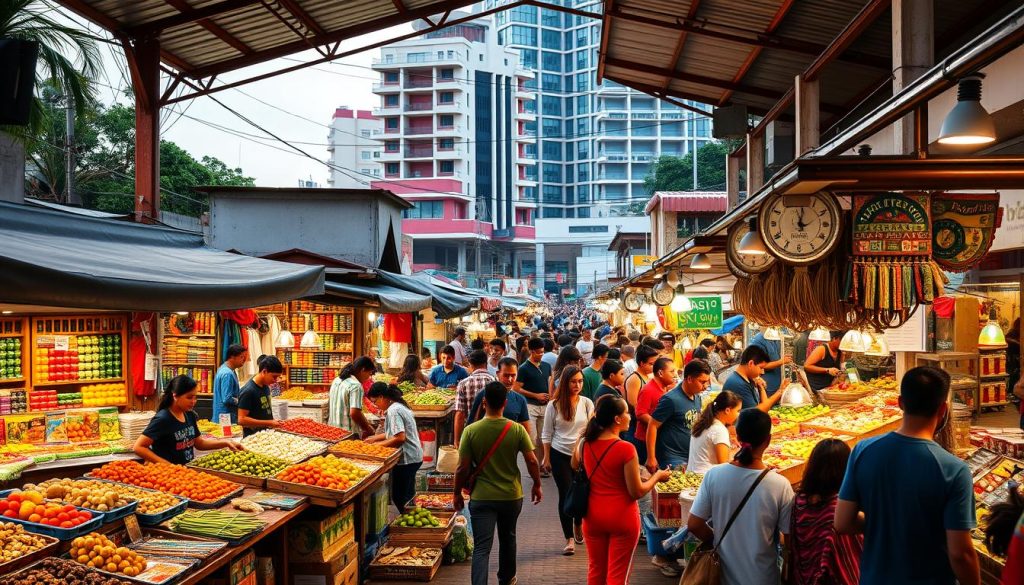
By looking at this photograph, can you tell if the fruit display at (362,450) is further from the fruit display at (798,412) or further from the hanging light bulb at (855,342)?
the hanging light bulb at (855,342)

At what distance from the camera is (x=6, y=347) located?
28.6ft

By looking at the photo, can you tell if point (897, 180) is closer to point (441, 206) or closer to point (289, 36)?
point (289, 36)

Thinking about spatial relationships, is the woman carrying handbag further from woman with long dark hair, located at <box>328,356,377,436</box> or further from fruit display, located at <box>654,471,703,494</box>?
woman with long dark hair, located at <box>328,356,377,436</box>

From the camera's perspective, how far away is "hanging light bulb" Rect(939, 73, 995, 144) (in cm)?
348

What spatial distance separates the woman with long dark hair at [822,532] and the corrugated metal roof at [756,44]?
20.9 feet

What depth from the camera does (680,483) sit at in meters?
6.73

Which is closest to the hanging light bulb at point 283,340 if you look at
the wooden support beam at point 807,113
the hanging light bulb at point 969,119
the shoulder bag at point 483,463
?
the shoulder bag at point 483,463

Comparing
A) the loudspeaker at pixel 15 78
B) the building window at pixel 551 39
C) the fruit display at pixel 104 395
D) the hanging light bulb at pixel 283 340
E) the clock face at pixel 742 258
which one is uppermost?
the building window at pixel 551 39

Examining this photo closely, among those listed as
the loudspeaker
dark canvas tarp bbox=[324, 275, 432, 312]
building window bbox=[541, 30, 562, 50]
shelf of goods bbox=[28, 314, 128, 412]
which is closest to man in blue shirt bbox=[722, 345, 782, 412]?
dark canvas tarp bbox=[324, 275, 432, 312]

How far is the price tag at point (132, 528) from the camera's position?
4.89 metres

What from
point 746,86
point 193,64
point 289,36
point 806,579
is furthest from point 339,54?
point 806,579

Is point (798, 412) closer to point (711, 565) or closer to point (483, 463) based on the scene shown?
point (483, 463)

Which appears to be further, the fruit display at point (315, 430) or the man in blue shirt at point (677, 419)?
the fruit display at point (315, 430)

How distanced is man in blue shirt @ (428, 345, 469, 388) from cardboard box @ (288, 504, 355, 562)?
17.7 feet
